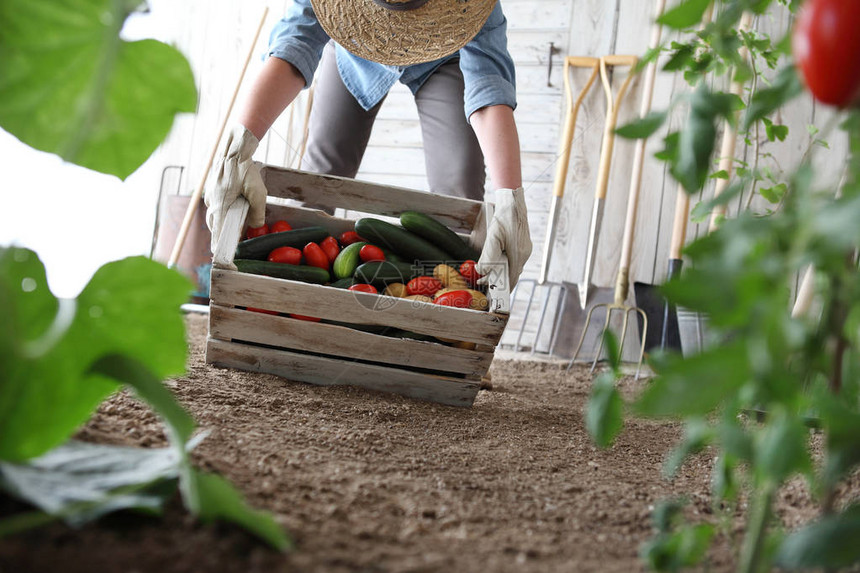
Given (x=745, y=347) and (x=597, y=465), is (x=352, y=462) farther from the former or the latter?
(x=745, y=347)

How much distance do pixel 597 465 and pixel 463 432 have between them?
0.25 meters

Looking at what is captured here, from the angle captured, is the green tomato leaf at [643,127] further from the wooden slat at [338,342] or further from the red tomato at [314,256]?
the red tomato at [314,256]

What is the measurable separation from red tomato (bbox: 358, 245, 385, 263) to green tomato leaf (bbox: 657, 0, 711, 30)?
117 cm

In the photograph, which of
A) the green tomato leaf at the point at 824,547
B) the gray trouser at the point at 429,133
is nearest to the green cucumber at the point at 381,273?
the gray trouser at the point at 429,133

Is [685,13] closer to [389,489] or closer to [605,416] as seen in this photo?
[605,416]

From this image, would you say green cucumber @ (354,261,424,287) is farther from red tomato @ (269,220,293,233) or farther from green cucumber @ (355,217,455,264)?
red tomato @ (269,220,293,233)

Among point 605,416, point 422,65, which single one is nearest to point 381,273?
point 422,65

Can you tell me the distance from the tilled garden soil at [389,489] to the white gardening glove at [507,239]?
0.32m

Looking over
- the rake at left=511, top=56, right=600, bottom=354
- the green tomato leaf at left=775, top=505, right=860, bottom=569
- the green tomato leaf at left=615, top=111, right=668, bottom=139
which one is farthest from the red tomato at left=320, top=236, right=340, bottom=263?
the rake at left=511, top=56, right=600, bottom=354

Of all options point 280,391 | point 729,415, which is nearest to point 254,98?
point 280,391

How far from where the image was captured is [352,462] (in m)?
0.91

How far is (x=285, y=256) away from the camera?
5.20 feet

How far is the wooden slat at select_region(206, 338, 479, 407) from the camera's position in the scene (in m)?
1.41

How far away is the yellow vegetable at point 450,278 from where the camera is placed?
1.58 m
